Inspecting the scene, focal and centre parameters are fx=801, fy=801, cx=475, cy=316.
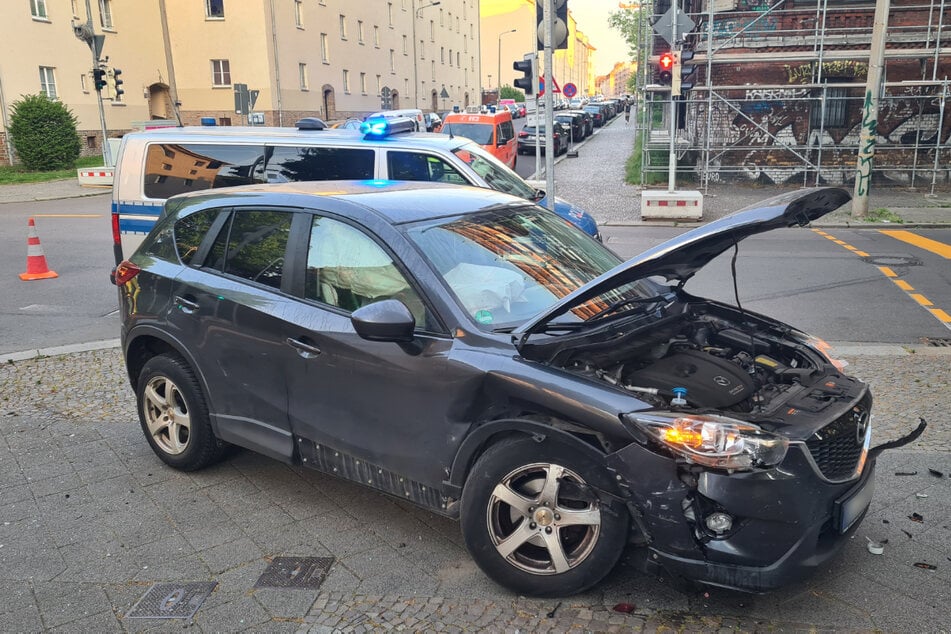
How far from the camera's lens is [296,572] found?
370 cm

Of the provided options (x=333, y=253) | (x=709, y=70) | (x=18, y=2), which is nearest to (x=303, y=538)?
(x=333, y=253)

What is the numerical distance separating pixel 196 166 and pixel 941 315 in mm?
8282

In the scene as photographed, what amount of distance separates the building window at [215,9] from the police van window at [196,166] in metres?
37.5

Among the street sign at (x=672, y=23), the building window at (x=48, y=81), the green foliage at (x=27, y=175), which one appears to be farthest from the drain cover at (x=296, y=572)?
the building window at (x=48, y=81)

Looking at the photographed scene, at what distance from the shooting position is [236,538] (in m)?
4.03

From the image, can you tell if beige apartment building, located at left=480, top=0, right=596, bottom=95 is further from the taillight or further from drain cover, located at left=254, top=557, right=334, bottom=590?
drain cover, located at left=254, top=557, right=334, bottom=590

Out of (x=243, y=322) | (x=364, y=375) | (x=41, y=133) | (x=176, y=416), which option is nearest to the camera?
(x=364, y=375)

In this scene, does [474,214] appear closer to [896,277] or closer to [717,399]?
[717,399]

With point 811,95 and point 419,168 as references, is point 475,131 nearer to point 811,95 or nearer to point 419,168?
point 811,95

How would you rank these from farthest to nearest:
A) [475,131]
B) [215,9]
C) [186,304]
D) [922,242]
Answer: [215,9] < [475,131] < [922,242] < [186,304]

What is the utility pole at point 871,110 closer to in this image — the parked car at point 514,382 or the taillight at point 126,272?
the parked car at point 514,382

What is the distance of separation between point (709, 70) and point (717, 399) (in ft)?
64.1

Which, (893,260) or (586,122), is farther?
(586,122)

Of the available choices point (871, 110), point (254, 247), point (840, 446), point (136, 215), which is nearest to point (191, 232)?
point (254, 247)
